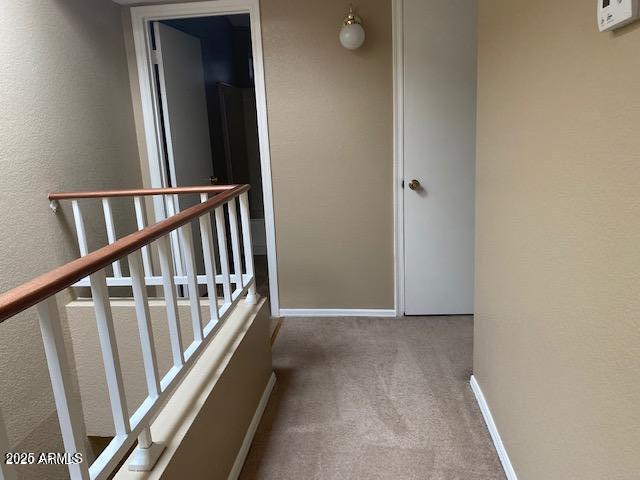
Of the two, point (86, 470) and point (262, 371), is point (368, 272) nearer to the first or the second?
point (262, 371)

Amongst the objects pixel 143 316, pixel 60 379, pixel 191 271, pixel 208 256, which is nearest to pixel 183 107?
pixel 208 256

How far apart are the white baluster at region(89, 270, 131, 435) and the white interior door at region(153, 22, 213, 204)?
229cm

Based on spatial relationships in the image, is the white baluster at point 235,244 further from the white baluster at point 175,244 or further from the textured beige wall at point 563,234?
the textured beige wall at point 563,234

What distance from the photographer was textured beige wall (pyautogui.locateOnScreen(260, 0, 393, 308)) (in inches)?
117

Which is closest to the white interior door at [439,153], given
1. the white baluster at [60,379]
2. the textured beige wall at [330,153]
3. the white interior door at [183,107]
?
the textured beige wall at [330,153]

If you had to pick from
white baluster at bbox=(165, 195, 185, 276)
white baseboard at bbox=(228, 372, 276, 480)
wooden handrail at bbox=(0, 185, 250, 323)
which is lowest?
white baseboard at bbox=(228, 372, 276, 480)

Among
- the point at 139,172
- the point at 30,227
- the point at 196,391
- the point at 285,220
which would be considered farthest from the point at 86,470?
the point at 139,172

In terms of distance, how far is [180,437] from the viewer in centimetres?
140

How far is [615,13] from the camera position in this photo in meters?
0.86

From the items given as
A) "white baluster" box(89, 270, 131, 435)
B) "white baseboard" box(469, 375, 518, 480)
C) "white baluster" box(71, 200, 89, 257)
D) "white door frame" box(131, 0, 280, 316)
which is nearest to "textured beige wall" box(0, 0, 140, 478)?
"white baluster" box(71, 200, 89, 257)

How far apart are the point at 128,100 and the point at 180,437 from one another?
99.2 inches

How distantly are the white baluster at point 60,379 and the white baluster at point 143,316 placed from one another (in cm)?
32

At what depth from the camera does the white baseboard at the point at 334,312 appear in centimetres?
336

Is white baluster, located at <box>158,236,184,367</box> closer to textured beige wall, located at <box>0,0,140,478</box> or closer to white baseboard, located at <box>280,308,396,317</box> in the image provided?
textured beige wall, located at <box>0,0,140,478</box>
